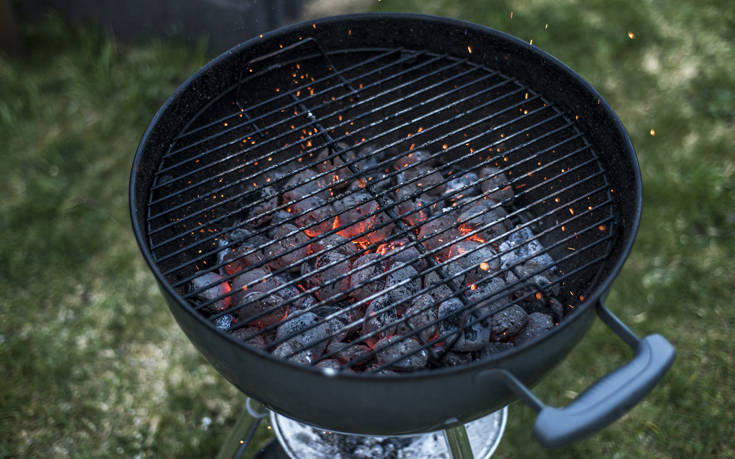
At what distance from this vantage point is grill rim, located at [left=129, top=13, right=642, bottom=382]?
40.9 inches

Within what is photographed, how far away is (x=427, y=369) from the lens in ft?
4.44

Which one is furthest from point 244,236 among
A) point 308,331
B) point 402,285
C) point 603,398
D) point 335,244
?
point 603,398

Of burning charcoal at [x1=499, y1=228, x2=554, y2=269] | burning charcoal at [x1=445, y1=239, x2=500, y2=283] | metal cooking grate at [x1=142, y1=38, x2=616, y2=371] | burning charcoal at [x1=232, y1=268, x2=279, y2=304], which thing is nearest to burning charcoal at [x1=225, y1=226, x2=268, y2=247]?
metal cooking grate at [x1=142, y1=38, x2=616, y2=371]

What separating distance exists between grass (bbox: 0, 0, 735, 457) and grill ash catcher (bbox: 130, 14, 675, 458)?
1.43 feet

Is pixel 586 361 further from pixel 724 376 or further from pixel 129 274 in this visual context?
pixel 129 274

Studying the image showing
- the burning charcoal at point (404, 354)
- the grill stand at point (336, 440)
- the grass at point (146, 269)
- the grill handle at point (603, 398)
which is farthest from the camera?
the grass at point (146, 269)

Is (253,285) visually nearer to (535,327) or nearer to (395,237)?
(395,237)

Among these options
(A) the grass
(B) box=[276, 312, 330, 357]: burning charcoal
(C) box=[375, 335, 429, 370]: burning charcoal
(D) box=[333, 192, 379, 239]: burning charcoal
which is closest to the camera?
(C) box=[375, 335, 429, 370]: burning charcoal

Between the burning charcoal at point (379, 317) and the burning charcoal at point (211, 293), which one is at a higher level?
the burning charcoal at point (211, 293)

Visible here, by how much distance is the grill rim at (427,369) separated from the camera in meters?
1.04

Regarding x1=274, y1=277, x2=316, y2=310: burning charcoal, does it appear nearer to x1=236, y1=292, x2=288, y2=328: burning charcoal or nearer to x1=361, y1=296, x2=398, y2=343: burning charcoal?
x1=236, y1=292, x2=288, y2=328: burning charcoal

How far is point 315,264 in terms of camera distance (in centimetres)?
152

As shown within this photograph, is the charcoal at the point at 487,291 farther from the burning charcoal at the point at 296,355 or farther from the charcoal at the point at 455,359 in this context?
the burning charcoal at the point at 296,355

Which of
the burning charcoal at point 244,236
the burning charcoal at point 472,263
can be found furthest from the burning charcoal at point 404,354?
the burning charcoal at point 244,236
